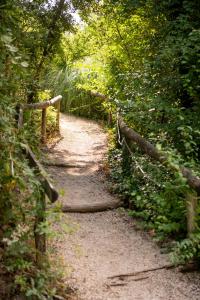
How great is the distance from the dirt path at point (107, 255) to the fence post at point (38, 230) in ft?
0.64

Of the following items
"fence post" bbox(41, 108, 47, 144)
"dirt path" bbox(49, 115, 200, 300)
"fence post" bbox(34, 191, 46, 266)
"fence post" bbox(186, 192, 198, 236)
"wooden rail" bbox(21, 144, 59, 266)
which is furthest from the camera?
"fence post" bbox(41, 108, 47, 144)

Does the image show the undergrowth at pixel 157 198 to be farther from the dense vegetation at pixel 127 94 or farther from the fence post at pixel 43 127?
the fence post at pixel 43 127

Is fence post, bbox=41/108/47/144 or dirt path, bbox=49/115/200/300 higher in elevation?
fence post, bbox=41/108/47/144

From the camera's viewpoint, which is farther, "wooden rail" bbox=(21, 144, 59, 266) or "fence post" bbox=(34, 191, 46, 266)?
"fence post" bbox=(34, 191, 46, 266)

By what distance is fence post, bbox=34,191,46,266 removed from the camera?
356 cm

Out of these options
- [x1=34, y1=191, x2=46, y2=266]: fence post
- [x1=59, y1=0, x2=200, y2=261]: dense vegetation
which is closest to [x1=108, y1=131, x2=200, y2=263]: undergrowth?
[x1=59, y1=0, x2=200, y2=261]: dense vegetation

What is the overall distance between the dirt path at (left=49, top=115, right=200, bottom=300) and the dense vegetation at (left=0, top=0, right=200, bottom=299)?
26 centimetres

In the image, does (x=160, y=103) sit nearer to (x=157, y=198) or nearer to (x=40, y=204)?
(x=157, y=198)

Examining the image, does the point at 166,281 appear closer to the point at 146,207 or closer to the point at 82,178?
the point at 146,207

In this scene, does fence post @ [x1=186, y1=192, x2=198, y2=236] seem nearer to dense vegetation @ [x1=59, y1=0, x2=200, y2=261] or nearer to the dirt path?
dense vegetation @ [x1=59, y1=0, x2=200, y2=261]

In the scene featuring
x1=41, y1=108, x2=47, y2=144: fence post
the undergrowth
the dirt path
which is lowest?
the dirt path

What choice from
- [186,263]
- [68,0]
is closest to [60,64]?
[68,0]

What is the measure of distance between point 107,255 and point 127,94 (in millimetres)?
3289

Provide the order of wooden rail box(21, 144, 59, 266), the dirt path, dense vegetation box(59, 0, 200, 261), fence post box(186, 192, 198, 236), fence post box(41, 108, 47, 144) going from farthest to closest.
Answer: fence post box(41, 108, 47, 144)
dense vegetation box(59, 0, 200, 261)
fence post box(186, 192, 198, 236)
the dirt path
wooden rail box(21, 144, 59, 266)
